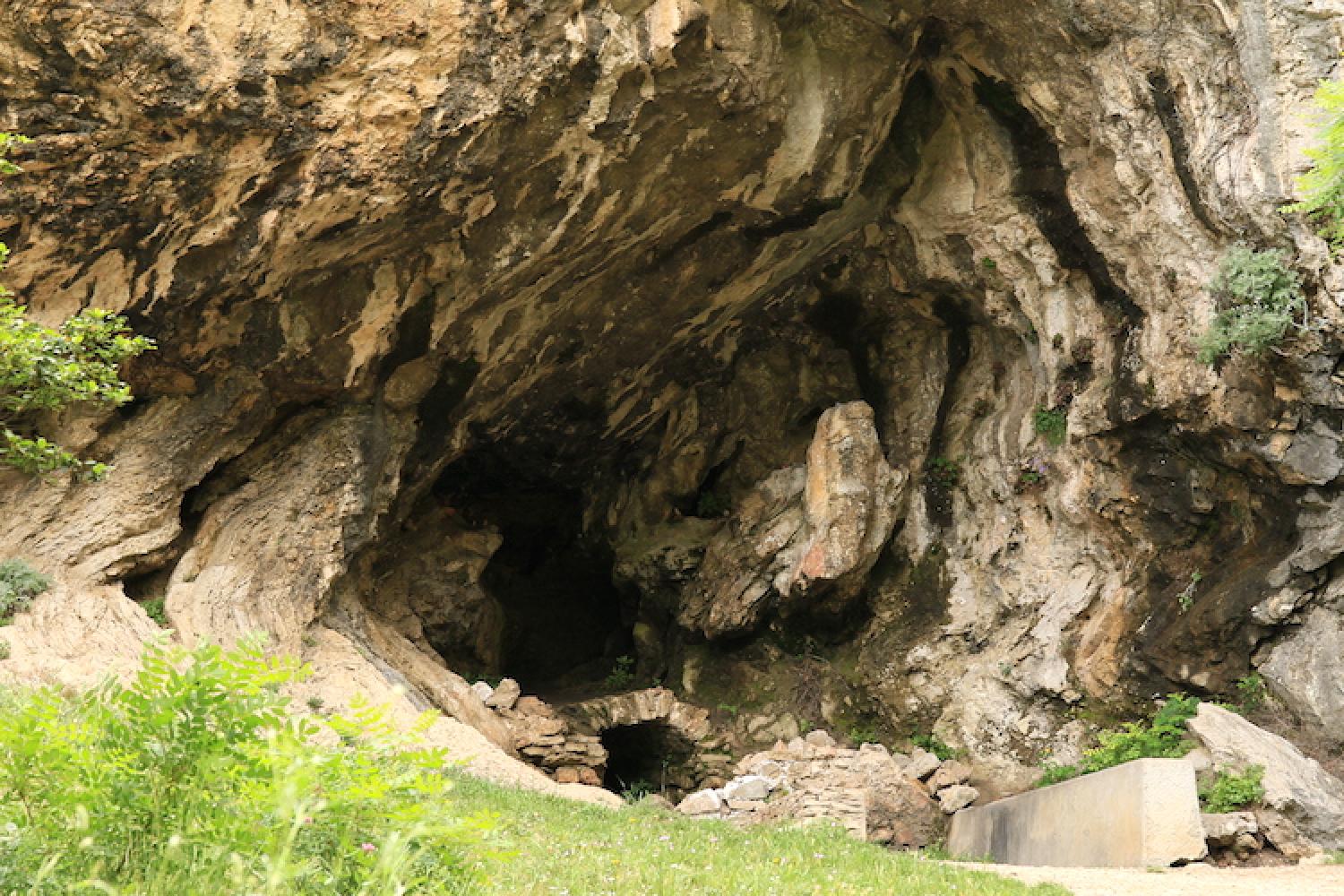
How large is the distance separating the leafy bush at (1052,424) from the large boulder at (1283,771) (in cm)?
500

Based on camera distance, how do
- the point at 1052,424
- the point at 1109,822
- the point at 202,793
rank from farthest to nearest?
the point at 1052,424 < the point at 1109,822 < the point at 202,793

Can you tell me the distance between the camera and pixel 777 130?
547 inches

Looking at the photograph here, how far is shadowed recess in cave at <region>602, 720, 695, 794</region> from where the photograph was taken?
55.5ft

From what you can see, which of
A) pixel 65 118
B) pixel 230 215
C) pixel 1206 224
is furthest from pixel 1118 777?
pixel 65 118

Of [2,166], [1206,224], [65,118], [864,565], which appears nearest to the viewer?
[2,166]

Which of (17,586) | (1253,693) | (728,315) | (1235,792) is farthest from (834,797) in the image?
(17,586)

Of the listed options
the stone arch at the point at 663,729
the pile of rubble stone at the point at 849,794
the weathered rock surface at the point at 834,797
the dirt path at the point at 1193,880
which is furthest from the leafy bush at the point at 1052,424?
the dirt path at the point at 1193,880

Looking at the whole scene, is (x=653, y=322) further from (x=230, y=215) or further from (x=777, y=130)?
(x=230, y=215)

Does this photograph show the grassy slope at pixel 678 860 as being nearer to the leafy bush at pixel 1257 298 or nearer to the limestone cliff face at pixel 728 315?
the limestone cliff face at pixel 728 315

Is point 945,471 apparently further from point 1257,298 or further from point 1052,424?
point 1257,298

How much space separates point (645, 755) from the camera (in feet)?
58.5

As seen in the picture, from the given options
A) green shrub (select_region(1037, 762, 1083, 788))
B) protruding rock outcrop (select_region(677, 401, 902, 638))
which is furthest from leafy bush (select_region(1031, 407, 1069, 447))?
green shrub (select_region(1037, 762, 1083, 788))

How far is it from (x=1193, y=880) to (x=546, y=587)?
16.5 m

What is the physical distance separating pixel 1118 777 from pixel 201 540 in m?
11.7
